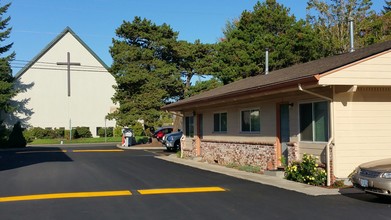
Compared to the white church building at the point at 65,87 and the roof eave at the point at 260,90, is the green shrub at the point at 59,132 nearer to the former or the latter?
the white church building at the point at 65,87

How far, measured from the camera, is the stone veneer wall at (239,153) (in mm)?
15811

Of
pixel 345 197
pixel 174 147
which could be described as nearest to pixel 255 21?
pixel 174 147

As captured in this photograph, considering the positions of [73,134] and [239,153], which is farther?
[73,134]

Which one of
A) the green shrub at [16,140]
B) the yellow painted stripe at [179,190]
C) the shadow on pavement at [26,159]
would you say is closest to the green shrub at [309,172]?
the yellow painted stripe at [179,190]

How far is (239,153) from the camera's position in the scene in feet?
59.7

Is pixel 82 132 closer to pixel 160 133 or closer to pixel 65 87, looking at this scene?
pixel 65 87

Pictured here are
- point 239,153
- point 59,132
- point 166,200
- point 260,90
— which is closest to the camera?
point 166,200

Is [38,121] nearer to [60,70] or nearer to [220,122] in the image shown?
[60,70]

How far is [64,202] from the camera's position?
9.95 m

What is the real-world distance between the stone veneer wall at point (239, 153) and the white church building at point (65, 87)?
3420cm

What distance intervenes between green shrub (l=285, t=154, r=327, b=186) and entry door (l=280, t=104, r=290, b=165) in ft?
4.72

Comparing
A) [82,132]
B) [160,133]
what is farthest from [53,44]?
[160,133]

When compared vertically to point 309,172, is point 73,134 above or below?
above

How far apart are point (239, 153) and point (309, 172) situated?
18.7 ft
